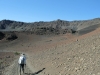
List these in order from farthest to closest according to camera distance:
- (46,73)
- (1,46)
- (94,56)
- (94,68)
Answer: (1,46) → (46,73) → (94,56) → (94,68)

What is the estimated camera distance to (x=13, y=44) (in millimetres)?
55875

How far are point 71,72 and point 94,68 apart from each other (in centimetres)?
157

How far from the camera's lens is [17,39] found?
6053cm

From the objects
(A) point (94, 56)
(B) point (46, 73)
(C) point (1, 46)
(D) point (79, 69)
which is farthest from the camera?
(C) point (1, 46)

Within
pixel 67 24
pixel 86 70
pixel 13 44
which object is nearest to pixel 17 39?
pixel 13 44

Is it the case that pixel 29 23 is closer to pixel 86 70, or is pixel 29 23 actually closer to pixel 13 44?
pixel 13 44

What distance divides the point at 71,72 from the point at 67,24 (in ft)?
470

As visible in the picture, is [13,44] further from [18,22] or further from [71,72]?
[18,22]

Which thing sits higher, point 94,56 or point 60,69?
point 94,56

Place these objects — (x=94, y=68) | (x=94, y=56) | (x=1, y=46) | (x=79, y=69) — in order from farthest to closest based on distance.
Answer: (x=1, y=46) → (x=94, y=56) → (x=79, y=69) → (x=94, y=68)

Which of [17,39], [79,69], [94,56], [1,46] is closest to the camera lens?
[79,69]

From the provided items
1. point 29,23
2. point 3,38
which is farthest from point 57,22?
point 3,38

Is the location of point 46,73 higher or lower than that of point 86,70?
lower

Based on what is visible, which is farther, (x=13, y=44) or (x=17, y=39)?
(x=17, y=39)
